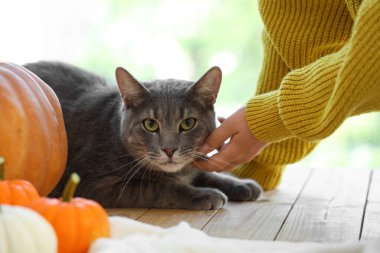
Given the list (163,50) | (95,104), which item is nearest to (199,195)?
(95,104)

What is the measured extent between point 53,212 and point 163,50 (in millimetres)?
3679

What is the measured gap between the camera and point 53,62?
8.60ft

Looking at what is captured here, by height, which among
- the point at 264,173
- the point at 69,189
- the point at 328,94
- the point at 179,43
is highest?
the point at 328,94

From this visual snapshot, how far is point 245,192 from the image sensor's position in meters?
2.35

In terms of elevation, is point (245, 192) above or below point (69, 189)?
below

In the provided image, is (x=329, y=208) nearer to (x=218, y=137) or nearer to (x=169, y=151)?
(x=218, y=137)

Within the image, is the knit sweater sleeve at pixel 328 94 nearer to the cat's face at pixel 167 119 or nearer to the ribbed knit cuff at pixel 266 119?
the ribbed knit cuff at pixel 266 119

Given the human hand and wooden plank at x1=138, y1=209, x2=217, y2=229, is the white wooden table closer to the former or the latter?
wooden plank at x1=138, y1=209, x2=217, y2=229

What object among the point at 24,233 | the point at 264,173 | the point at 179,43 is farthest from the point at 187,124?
the point at 179,43

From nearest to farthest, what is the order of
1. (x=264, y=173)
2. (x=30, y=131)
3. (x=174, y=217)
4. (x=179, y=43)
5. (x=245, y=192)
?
(x=30, y=131) → (x=174, y=217) → (x=245, y=192) → (x=264, y=173) → (x=179, y=43)

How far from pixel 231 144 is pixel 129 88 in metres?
0.42

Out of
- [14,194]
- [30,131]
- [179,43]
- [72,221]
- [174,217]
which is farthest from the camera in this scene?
[179,43]

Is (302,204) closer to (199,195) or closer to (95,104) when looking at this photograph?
(199,195)

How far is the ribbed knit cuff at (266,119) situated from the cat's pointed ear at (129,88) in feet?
1.31
